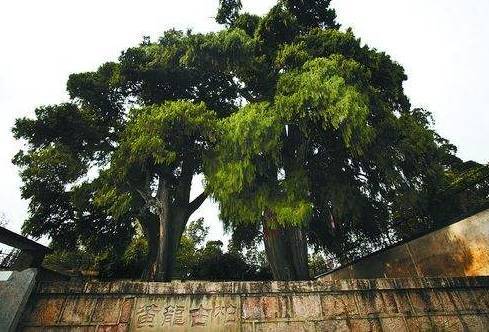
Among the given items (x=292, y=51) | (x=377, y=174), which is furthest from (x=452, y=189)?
(x=292, y=51)

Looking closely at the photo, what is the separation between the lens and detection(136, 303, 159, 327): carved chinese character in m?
4.88

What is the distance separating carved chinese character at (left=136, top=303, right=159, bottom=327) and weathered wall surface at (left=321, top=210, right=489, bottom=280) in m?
7.19

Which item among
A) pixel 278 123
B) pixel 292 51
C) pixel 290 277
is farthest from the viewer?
pixel 292 51

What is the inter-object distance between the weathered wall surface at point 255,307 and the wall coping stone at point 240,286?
0.05ft

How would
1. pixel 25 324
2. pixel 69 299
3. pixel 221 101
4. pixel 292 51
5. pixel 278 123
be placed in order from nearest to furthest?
pixel 25 324
pixel 69 299
pixel 278 123
pixel 292 51
pixel 221 101

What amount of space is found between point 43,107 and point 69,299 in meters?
7.50

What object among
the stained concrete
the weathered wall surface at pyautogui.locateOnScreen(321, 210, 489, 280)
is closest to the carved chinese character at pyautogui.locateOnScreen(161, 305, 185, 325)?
the stained concrete

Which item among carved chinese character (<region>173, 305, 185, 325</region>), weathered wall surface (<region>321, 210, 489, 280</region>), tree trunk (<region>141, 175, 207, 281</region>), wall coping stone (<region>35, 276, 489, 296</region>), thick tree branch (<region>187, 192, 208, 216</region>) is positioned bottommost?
carved chinese character (<region>173, 305, 185, 325</region>)

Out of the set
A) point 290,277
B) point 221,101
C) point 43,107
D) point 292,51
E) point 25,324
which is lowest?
point 25,324

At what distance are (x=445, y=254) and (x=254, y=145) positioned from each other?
18.6ft

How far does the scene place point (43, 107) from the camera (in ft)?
33.0

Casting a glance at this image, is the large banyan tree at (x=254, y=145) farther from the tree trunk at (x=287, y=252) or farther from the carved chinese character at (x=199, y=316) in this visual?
the carved chinese character at (x=199, y=316)

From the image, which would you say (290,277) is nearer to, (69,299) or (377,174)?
(377,174)

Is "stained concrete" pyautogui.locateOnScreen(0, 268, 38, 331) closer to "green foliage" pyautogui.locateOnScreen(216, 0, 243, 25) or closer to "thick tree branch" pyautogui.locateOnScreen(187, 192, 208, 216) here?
"thick tree branch" pyautogui.locateOnScreen(187, 192, 208, 216)
